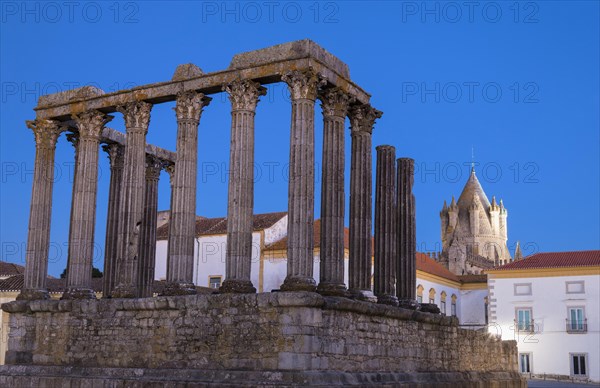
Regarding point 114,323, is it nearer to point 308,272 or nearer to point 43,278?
point 43,278

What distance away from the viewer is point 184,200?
19.4 m

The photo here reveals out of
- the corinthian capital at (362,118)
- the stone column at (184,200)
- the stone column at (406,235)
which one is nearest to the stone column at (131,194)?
the stone column at (184,200)

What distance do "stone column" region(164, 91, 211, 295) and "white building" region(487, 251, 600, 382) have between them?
105 ft

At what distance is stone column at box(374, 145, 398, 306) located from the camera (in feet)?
71.9

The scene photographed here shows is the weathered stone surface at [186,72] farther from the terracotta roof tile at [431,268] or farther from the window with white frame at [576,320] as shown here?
the terracotta roof tile at [431,268]

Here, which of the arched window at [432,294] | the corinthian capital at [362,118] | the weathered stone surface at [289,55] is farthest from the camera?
the arched window at [432,294]

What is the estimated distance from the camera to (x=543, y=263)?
48.9 meters

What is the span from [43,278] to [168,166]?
5888 mm

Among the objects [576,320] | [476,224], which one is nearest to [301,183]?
[576,320]

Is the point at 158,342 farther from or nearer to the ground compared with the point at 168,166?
nearer to the ground

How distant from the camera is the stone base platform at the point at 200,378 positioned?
16.2m

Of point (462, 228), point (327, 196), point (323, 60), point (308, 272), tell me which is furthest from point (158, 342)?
point (462, 228)

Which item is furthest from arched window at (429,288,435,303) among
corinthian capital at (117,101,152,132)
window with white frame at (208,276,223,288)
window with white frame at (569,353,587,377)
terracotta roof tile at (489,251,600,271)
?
corinthian capital at (117,101,152,132)

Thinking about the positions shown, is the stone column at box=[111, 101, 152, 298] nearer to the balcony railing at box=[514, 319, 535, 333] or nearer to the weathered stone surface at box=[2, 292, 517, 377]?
the weathered stone surface at box=[2, 292, 517, 377]
